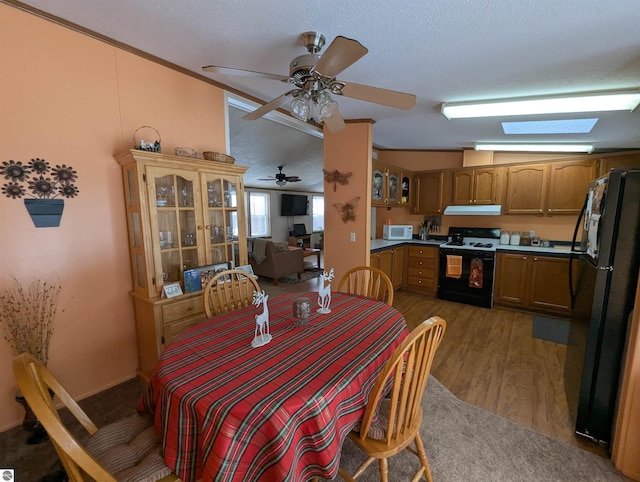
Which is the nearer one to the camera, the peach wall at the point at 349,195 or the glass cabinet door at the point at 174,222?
the glass cabinet door at the point at 174,222

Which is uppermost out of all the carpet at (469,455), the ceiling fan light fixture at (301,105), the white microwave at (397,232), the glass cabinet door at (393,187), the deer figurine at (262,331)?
the ceiling fan light fixture at (301,105)

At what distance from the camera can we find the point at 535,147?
12.5 ft

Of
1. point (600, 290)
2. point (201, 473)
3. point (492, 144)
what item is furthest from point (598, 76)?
point (201, 473)

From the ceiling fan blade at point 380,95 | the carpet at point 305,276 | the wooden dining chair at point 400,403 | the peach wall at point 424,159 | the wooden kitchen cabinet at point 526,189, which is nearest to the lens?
the wooden dining chair at point 400,403

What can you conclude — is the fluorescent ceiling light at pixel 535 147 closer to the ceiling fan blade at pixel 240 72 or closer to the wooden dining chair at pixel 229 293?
the ceiling fan blade at pixel 240 72

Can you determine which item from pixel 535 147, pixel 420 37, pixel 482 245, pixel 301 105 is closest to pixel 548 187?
pixel 535 147

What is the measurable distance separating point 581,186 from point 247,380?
4576mm

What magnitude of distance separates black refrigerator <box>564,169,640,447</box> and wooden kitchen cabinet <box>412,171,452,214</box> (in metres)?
2.72

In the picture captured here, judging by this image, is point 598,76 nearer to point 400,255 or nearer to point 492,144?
point 492,144

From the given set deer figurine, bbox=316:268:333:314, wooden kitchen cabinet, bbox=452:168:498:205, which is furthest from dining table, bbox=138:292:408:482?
wooden kitchen cabinet, bbox=452:168:498:205

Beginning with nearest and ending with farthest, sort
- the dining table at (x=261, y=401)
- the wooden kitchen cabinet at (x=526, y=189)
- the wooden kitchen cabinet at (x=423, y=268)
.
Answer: the dining table at (x=261, y=401)
the wooden kitchen cabinet at (x=526, y=189)
the wooden kitchen cabinet at (x=423, y=268)

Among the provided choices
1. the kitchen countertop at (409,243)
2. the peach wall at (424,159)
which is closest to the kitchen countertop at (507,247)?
the kitchen countertop at (409,243)

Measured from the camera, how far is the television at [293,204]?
8.53m

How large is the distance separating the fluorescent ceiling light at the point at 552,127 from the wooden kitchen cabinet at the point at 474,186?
994mm
